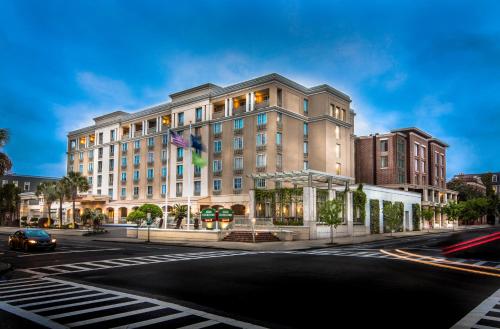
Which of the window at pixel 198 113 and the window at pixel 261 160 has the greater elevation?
the window at pixel 198 113

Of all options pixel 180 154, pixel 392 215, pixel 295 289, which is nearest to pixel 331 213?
pixel 392 215

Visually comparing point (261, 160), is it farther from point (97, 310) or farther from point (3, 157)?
point (97, 310)

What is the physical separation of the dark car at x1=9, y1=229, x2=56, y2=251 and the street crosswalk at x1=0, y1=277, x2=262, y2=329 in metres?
16.1

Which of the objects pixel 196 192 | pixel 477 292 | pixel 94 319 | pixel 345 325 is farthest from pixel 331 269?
pixel 196 192

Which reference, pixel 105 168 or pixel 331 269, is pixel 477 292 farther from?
pixel 105 168

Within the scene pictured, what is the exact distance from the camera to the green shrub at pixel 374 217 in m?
53.2

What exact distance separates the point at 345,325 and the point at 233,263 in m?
12.7

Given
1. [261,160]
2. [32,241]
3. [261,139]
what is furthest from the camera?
[261,139]

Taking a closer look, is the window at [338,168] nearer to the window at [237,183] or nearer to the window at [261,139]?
the window at [261,139]

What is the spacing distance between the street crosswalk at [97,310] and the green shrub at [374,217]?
146ft

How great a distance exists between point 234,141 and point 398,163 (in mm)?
35818

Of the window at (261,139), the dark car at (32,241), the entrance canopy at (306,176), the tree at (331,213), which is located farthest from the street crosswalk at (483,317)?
the window at (261,139)

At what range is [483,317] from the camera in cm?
977

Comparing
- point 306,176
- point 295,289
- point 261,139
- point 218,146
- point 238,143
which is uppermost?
point 261,139
